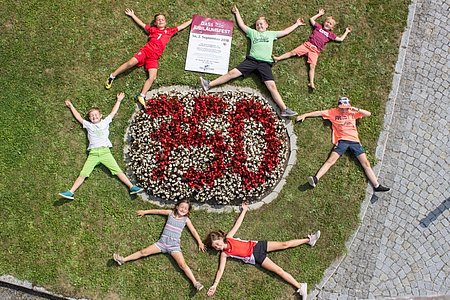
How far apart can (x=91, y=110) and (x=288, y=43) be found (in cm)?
528

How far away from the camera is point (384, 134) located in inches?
443

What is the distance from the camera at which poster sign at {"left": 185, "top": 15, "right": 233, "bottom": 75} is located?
11312 millimetres

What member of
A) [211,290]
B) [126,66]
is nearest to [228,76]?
[126,66]

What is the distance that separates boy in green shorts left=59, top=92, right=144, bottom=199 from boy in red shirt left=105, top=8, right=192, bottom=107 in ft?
3.09

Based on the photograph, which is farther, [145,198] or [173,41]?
[173,41]

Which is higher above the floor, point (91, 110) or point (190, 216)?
point (91, 110)

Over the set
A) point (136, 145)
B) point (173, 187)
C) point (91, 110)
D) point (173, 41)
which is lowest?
point (173, 187)

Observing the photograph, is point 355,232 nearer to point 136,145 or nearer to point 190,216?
point 190,216

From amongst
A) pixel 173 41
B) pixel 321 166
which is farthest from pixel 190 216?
pixel 173 41

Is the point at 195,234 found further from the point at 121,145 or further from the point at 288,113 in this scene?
the point at 288,113

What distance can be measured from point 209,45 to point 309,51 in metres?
2.58

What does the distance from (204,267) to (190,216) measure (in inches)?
48.5

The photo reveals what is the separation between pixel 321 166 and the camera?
11031 mm

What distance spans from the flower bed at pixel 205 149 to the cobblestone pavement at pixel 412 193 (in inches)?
109
